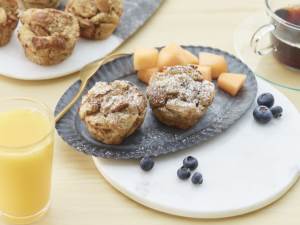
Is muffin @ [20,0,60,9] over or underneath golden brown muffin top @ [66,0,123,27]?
underneath

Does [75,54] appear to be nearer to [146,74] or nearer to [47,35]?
[47,35]

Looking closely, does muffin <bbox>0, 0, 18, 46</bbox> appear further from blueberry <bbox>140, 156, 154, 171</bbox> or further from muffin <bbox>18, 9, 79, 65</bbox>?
blueberry <bbox>140, 156, 154, 171</bbox>

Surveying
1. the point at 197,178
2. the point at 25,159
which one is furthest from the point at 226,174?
the point at 25,159

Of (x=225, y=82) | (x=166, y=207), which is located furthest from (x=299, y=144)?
(x=166, y=207)

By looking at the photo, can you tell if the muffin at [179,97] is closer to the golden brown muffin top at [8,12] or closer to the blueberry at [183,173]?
the blueberry at [183,173]

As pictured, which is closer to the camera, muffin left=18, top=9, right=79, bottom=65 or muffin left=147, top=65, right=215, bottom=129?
muffin left=147, top=65, right=215, bottom=129

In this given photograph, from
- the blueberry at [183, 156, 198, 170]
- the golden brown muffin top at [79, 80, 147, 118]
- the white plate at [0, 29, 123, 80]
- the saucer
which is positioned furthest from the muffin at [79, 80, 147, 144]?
the saucer

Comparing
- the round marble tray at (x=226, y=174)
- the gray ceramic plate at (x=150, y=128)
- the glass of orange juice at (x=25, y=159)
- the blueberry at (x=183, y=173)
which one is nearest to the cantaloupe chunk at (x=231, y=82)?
the gray ceramic plate at (x=150, y=128)

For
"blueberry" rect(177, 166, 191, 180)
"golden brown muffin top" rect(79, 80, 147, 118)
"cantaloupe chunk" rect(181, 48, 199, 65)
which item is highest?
"golden brown muffin top" rect(79, 80, 147, 118)
